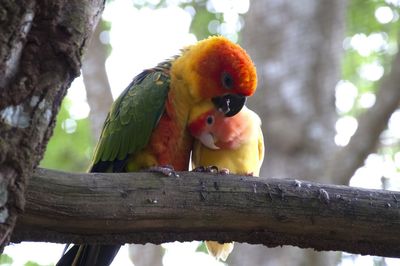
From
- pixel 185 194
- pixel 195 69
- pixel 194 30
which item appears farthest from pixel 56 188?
pixel 194 30

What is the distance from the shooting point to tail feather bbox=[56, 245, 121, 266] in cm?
277

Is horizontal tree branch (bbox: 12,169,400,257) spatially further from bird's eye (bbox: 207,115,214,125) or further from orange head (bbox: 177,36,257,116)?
orange head (bbox: 177,36,257,116)

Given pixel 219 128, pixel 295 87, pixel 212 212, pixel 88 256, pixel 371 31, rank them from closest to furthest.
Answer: pixel 212 212 → pixel 88 256 → pixel 219 128 → pixel 295 87 → pixel 371 31

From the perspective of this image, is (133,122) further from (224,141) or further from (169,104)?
(224,141)

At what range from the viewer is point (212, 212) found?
2.25 meters

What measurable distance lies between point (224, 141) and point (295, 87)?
212 cm

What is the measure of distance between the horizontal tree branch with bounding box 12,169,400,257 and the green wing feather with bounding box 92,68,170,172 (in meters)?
0.86

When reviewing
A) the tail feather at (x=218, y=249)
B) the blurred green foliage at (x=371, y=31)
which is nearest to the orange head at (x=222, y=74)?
the tail feather at (x=218, y=249)

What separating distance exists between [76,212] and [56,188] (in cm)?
10

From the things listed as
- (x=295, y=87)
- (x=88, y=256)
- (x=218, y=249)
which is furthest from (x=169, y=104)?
(x=295, y=87)

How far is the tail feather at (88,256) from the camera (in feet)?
9.07

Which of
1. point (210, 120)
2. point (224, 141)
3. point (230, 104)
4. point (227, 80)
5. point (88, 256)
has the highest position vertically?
point (227, 80)

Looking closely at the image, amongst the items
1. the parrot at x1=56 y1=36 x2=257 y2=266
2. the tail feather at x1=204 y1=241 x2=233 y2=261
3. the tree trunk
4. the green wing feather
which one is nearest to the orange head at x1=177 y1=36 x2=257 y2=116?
the parrot at x1=56 y1=36 x2=257 y2=266

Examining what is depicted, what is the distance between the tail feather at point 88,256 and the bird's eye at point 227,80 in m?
1.01
